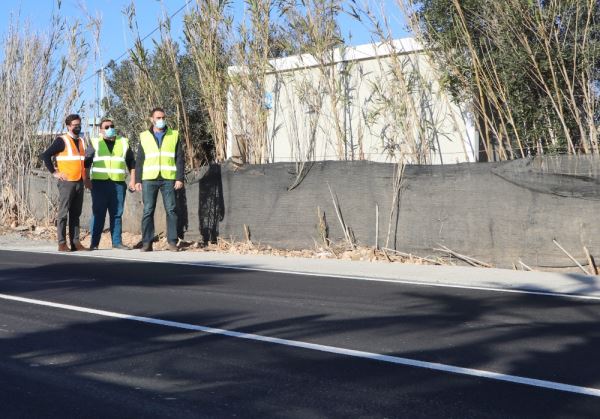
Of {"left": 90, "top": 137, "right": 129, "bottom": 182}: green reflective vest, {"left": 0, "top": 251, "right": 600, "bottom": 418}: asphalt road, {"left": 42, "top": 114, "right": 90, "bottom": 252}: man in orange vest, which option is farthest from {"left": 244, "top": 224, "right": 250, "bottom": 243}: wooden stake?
{"left": 0, "top": 251, "right": 600, "bottom": 418}: asphalt road

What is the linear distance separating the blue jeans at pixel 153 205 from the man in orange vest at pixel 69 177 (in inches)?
39.6

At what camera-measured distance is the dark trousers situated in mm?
14195

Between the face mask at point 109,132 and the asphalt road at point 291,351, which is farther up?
the face mask at point 109,132

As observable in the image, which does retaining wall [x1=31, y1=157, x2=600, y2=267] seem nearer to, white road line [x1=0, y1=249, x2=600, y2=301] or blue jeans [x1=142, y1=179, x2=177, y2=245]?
blue jeans [x1=142, y1=179, x2=177, y2=245]

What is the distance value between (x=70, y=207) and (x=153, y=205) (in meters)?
1.25

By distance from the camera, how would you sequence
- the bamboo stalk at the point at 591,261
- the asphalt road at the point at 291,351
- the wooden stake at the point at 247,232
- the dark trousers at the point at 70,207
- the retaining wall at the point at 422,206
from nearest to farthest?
the asphalt road at the point at 291,351, the bamboo stalk at the point at 591,261, the retaining wall at the point at 422,206, the dark trousers at the point at 70,207, the wooden stake at the point at 247,232

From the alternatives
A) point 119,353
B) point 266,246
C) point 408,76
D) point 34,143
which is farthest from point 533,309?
point 34,143

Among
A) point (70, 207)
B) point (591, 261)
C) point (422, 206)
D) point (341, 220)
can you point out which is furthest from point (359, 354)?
point (70, 207)

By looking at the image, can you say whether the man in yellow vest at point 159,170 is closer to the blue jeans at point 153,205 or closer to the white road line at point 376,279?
the blue jeans at point 153,205

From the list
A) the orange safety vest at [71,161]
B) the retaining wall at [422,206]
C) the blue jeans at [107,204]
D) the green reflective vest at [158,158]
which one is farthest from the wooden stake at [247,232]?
the orange safety vest at [71,161]

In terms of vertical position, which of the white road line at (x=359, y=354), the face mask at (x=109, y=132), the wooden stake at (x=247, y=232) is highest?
the face mask at (x=109, y=132)

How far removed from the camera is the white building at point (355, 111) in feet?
45.4

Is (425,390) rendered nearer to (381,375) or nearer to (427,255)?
(381,375)

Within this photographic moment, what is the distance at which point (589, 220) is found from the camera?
35.2ft
